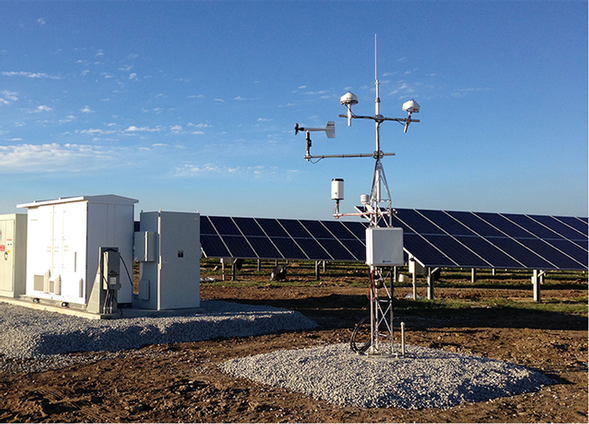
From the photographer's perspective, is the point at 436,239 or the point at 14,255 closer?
the point at 14,255

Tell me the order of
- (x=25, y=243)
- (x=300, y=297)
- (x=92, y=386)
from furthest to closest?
(x=300, y=297) < (x=25, y=243) < (x=92, y=386)

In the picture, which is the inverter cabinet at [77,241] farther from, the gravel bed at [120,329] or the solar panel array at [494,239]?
the solar panel array at [494,239]

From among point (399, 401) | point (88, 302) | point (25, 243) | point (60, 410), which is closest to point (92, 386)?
point (60, 410)

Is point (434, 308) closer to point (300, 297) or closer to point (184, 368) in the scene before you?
point (300, 297)

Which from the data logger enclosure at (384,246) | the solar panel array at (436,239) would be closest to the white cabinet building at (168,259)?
the data logger enclosure at (384,246)

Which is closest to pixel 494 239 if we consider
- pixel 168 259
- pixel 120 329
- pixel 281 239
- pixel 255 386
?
pixel 281 239

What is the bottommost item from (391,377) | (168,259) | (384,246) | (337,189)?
(391,377)

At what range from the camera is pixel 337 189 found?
9.23 m

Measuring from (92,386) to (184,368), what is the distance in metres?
1.63

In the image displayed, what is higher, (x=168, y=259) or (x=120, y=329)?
(x=168, y=259)

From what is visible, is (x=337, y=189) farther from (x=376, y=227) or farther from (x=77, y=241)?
(x=77, y=241)

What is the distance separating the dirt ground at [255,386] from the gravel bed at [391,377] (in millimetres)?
199

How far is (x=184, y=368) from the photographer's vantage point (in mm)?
9156

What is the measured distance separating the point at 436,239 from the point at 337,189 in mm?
12611
